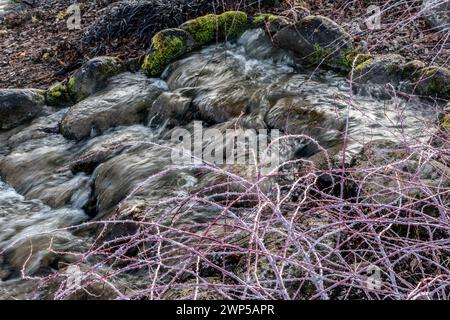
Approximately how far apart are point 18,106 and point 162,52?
161cm

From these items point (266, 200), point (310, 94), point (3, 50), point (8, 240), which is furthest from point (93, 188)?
point (3, 50)

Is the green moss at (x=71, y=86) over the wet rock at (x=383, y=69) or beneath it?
beneath

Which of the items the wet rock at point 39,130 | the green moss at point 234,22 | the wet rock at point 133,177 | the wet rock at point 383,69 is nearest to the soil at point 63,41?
the wet rock at point 383,69

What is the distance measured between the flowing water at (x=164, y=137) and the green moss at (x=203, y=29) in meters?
0.24

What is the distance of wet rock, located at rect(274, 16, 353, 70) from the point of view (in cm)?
539

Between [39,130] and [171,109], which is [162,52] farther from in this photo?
[39,130]

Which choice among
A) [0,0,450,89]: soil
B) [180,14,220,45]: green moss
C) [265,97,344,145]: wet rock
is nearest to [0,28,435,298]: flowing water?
[265,97,344,145]: wet rock

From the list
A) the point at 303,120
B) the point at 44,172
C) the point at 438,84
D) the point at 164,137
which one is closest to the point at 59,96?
the point at 44,172

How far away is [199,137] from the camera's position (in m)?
4.82

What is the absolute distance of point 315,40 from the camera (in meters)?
5.53

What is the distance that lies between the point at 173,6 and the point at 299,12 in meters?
1.57

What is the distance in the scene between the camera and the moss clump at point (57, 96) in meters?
6.12

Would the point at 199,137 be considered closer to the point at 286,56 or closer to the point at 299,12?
the point at 286,56

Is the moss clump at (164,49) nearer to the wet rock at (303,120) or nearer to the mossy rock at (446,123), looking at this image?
the wet rock at (303,120)
